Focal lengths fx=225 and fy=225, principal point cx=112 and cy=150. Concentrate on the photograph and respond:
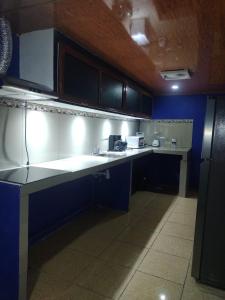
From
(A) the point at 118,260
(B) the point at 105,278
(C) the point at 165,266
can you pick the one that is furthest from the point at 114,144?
(B) the point at 105,278

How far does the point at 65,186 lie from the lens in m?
2.74

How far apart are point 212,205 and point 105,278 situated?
103cm

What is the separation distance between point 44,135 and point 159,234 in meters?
1.69

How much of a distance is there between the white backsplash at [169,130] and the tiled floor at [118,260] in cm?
189

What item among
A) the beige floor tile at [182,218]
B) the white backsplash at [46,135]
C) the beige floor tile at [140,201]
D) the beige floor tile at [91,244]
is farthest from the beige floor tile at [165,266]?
the white backsplash at [46,135]

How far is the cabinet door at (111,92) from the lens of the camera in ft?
8.39

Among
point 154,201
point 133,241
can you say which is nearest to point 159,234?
point 133,241

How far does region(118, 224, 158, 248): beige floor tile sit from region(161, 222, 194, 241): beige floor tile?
7.5 inches

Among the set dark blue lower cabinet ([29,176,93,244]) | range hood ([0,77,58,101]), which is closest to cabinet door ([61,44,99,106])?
range hood ([0,77,58,101])

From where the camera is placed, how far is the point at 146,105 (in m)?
4.24

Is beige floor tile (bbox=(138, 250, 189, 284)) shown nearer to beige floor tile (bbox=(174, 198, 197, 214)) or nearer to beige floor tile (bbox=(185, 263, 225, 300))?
beige floor tile (bbox=(185, 263, 225, 300))

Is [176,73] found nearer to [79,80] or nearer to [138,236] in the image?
[79,80]

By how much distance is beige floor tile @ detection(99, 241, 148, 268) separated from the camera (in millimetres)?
2034

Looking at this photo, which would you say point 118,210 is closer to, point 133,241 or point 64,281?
point 133,241
